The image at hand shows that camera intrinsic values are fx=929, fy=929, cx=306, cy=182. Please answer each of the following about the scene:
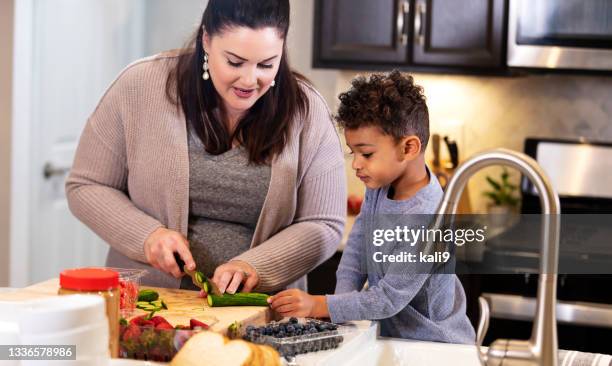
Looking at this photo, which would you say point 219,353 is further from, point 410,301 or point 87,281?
point 410,301

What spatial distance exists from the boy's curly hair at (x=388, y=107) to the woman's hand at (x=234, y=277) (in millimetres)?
355

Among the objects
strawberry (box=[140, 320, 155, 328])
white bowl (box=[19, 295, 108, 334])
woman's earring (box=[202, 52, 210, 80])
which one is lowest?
strawberry (box=[140, 320, 155, 328])

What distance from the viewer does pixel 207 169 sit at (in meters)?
2.03

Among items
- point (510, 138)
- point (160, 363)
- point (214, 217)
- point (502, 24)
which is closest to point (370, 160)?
point (214, 217)

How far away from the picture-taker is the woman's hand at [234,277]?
1.80m

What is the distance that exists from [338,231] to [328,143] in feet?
0.66

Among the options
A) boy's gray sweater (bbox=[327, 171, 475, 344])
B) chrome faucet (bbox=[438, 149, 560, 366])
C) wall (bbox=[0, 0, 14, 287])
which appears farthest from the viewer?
wall (bbox=[0, 0, 14, 287])

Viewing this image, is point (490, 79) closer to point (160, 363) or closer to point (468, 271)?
point (468, 271)

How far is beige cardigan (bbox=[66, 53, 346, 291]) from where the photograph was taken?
78.9 inches

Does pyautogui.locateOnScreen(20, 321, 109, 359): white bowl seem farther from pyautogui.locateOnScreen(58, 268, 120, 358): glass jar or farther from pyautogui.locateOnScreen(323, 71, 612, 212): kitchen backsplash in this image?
pyautogui.locateOnScreen(323, 71, 612, 212): kitchen backsplash

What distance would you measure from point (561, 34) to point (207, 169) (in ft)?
5.12

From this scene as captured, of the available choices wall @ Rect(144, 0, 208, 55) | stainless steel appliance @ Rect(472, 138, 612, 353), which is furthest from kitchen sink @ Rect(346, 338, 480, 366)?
wall @ Rect(144, 0, 208, 55)

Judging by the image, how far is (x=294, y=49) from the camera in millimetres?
3711

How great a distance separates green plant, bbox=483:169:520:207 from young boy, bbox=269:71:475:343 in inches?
65.9
